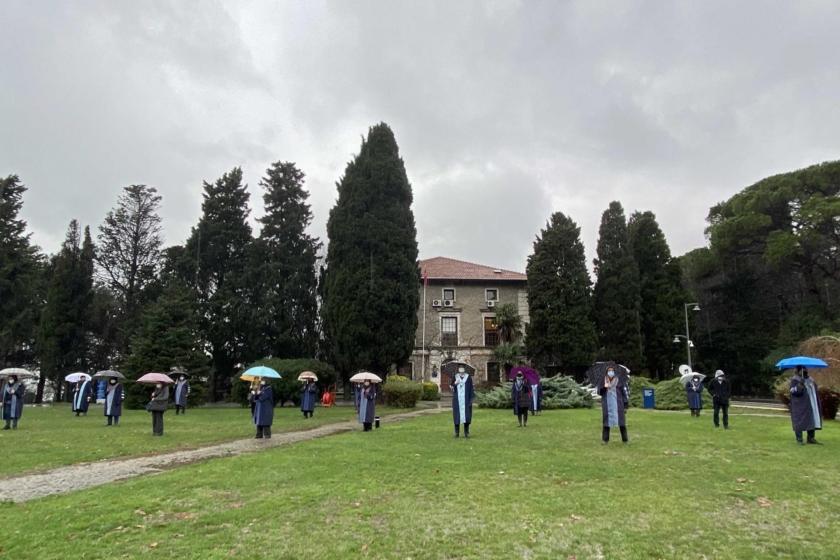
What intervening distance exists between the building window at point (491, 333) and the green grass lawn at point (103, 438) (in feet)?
86.4

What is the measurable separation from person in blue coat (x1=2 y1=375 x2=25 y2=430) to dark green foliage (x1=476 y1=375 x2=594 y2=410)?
19640 mm

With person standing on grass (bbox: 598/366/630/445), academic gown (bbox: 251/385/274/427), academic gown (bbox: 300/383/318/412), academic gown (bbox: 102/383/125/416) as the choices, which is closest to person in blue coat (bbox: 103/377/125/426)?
academic gown (bbox: 102/383/125/416)

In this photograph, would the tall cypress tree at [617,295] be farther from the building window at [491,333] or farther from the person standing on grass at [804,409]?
the person standing on grass at [804,409]

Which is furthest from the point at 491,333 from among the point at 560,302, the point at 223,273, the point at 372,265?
the point at 223,273

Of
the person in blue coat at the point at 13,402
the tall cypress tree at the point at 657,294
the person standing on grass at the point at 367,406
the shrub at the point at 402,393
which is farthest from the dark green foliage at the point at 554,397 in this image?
the tall cypress tree at the point at 657,294

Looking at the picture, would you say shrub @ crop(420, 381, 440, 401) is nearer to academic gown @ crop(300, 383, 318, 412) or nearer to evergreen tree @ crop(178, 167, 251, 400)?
evergreen tree @ crop(178, 167, 251, 400)

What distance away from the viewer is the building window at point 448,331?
48.4m

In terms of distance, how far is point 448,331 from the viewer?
159ft

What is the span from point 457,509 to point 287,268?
35.4 metres

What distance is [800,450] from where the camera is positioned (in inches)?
465

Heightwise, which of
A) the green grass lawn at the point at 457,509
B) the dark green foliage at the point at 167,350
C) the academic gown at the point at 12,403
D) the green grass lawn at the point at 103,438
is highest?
the dark green foliage at the point at 167,350

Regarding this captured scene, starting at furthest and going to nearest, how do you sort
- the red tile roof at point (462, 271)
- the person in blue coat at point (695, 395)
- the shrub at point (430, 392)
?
the red tile roof at point (462, 271), the shrub at point (430, 392), the person in blue coat at point (695, 395)

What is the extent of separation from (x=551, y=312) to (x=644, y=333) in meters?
10.7

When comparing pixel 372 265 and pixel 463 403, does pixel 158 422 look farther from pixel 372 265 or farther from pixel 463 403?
pixel 372 265
